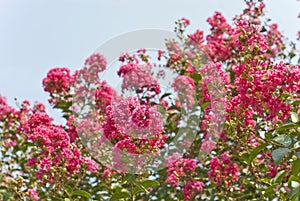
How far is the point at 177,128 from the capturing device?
522 centimetres

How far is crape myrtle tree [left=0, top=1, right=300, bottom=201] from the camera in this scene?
10.4ft

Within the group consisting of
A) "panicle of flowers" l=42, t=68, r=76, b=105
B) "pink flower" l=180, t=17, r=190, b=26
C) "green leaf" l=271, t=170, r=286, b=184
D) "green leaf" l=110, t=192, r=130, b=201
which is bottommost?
"green leaf" l=110, t=192, r=130, b=201

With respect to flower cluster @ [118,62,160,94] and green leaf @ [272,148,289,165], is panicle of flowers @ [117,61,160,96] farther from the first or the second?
green leaf @ [272,148,289,165]

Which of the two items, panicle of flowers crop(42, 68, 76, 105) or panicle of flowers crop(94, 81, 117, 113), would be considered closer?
panicle of flowers crop(94, 81, 117, 113)

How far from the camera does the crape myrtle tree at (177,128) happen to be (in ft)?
10.4

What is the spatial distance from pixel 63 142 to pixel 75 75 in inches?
106

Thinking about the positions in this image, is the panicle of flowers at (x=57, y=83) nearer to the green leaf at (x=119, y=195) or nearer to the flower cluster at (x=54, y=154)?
the flower cluster at (x=54, y=154)

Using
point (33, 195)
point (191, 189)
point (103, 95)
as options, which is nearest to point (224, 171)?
point (191, 189)

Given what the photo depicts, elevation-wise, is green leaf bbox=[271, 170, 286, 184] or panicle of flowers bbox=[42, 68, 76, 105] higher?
panicle of flowers bbox=[42, 68, 76, 105]

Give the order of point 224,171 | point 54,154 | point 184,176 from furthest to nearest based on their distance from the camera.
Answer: point 184,176
point 224,171
point 54,154

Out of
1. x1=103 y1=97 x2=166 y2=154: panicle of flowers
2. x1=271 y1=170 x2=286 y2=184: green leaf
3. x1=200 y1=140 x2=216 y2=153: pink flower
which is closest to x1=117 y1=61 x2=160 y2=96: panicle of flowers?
x1=200 y1=140 x2=216 y2=153: pink flower

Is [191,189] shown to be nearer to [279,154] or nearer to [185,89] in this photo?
[185,89]

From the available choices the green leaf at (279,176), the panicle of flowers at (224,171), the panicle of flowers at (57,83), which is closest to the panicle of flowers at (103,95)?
the panicle of flowers at (57,83)

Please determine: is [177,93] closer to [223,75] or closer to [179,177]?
[179,177]
